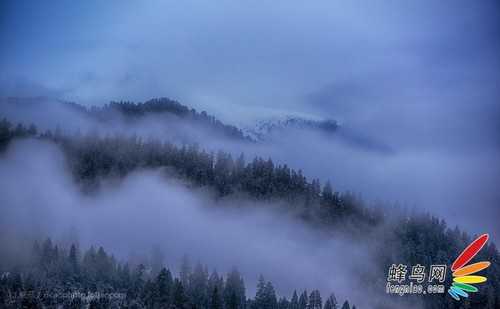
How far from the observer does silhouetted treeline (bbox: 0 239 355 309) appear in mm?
61500

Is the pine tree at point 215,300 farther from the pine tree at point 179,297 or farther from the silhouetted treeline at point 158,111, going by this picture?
the silhouetted treeline at point 158,111

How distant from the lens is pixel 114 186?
11769 cm

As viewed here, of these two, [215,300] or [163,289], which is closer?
[215,300]

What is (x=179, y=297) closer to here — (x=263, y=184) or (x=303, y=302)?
(x=303, y=302)

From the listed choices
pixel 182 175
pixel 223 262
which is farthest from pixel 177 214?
pixel 223 262

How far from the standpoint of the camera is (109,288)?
220 ft

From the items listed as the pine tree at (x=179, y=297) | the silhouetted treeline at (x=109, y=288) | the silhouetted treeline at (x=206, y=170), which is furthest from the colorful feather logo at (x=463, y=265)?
the silhouetted treeline at (x=206, y=170)

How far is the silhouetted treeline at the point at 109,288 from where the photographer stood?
61500 mm

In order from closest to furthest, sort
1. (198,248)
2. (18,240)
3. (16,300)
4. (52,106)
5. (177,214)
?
(16,300) < (18,240) < (198,248) < (177,214) < (52,106)

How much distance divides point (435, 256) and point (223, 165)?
51.6 meters

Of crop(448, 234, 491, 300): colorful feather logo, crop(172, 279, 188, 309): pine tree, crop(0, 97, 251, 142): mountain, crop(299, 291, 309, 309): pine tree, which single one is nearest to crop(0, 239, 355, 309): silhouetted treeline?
crop(172, 279, 188, 309): pine tree

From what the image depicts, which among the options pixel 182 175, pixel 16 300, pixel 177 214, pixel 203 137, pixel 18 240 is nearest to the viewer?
pixel 16 300

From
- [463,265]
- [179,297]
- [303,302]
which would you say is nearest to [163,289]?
[179,297]

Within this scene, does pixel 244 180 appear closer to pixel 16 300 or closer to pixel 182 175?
pixel 182 175
